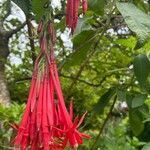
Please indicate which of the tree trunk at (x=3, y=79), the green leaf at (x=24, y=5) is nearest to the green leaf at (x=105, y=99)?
the tree trunk at (x=3, y=79)

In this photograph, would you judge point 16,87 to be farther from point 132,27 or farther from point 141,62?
point 132,27

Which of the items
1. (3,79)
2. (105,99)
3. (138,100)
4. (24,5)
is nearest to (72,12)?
(24,5)

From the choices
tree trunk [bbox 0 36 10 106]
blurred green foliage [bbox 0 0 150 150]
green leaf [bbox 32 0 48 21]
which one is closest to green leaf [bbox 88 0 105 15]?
blurred green foliage [bbox 0 0 150 150]

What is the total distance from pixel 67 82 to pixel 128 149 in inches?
53.2

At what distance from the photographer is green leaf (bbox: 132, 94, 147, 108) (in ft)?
4.93

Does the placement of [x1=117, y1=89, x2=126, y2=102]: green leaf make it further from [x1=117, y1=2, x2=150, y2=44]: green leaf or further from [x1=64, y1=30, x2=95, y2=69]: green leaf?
[x1=117, y1=2, x2=150, y2=44]: green leaf

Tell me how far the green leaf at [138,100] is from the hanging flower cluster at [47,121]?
0.77 meters

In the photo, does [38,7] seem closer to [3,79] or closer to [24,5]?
[24,5]

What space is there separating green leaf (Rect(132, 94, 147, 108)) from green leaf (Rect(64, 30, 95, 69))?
0.70ft

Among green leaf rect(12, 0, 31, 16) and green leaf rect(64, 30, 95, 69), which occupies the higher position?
green leaf rect(12, 0, 31, 16)

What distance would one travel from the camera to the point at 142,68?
1419 mm

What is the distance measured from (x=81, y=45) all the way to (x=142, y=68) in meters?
0.19

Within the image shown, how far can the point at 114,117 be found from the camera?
3742 mm

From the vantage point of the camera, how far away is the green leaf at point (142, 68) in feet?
4.66
